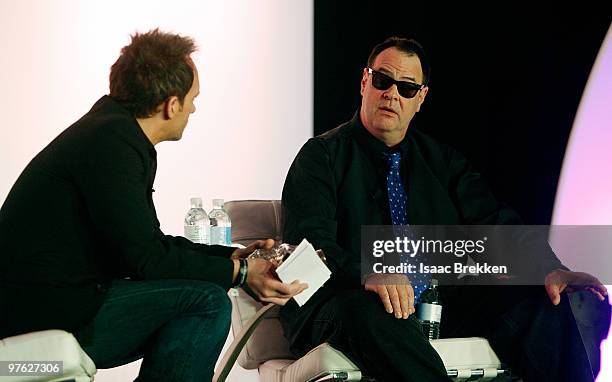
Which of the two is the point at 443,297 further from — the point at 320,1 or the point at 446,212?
the point at 320,1

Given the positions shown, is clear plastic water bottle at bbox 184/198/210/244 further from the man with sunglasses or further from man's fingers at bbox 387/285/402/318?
man's fingers at bbox 387/285/402/318

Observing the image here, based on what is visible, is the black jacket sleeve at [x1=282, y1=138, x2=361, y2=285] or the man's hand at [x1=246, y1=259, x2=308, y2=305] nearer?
the man's hand at [x1=246, y1=259, x2=308, y2=305]

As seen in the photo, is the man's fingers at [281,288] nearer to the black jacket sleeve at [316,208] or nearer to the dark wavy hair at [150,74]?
the black jacket sleeve at [316,208]

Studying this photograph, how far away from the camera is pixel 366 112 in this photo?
3.30 metres

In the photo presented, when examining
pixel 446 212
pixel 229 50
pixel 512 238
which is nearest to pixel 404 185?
pixel 446 212

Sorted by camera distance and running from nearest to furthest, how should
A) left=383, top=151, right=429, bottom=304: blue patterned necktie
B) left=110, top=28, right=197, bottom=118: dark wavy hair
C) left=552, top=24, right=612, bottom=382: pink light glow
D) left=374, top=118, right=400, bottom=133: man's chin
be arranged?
1. left=110, top=28, right=197, bottom=118: dark wavy hair
2. left=383, top=151, right=429, bottom=304: blue patterned necktie
3. left=374, top=118, right=400, bottom=133: man's chin
4. left=552, top=24, right=612, bottom=382: pink light glow

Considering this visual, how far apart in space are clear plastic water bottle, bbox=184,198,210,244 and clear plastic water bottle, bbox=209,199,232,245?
0.11 feet

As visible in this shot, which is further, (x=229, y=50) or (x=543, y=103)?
(x=229, y=50)

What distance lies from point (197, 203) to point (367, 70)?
1190mm

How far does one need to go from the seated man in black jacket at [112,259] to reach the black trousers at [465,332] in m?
0.49

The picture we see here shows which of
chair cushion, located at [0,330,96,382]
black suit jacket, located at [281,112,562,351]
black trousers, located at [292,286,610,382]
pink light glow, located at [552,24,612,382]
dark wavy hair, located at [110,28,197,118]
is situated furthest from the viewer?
pink light glow, located at [552,24,612,382]

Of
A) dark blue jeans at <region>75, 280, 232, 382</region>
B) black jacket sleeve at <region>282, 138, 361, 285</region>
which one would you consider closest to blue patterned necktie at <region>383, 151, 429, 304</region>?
black jacket sleeve at <region>282, 138, 361, 285</region>

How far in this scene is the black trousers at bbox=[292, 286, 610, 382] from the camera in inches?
102

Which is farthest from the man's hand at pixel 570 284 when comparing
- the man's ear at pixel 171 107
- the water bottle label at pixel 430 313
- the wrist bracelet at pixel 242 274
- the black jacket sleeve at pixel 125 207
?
the man's ear at pixel 171 107
